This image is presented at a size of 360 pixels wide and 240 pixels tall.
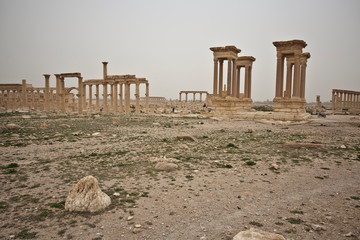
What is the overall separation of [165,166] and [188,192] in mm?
1984

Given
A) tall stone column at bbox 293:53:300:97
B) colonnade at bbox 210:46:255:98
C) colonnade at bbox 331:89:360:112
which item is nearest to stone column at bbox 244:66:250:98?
colonnade at bbox 210:46:255:98

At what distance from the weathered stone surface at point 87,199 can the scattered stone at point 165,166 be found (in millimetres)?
2805

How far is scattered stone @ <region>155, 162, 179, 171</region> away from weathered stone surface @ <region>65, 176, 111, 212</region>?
9.20 feet

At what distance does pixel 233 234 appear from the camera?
14.3ft

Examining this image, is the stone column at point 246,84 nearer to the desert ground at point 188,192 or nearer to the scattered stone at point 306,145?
the desert ground at point 188,192

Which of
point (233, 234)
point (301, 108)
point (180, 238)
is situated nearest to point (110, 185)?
point (180, 238)

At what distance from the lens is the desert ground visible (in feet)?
14.9

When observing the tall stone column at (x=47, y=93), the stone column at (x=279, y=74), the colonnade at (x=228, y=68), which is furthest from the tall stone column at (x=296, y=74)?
the tall stone column at (x=47, y=93)

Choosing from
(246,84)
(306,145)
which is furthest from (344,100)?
(306,145)

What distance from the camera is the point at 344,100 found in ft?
186

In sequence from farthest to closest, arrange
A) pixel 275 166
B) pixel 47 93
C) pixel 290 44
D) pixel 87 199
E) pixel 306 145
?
pixel 47 93, pixel 290 44, pixel 306 145, pixel 275 166, pixel 87 199

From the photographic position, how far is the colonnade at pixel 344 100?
2050 inches

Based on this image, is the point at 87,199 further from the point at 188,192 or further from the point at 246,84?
the point at 246,84

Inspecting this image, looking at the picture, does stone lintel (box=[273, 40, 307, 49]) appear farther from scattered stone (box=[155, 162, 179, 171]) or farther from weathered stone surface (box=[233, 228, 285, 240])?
weathered stone surface (box=[233, 228, 285, 240])
